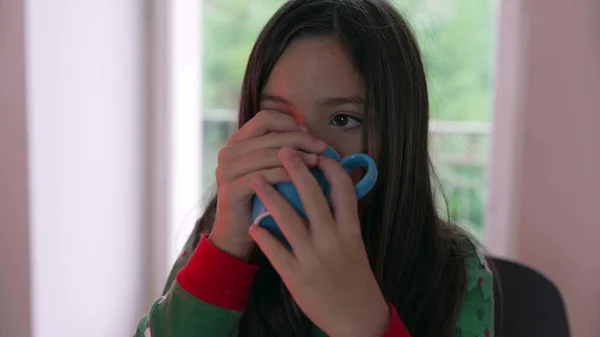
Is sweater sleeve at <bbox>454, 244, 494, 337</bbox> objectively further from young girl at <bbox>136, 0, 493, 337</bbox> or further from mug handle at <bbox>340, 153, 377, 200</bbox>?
mug handle at <bbox>340, 153, 377, 200</bbox>

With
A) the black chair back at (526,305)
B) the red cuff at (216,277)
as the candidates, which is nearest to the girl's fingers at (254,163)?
the red cuff at (216,277)

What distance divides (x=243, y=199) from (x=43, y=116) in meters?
0.73

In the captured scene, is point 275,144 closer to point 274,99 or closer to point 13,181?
point 274,99

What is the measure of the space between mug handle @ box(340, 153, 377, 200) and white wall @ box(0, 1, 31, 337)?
2.65 ft

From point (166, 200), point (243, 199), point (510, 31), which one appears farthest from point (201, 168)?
point (243, 199)

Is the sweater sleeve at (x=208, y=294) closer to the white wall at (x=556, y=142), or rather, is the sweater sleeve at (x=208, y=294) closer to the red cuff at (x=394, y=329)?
the red cuff at (x=394, y=329)

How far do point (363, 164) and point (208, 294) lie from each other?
25 centimetres

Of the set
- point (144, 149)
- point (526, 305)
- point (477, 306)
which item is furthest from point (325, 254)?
point (144, 149)

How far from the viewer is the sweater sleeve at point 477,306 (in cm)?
75

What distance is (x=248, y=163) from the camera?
60cm

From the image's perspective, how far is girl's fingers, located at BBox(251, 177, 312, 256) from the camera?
536 mm

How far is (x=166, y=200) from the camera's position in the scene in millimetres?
1558

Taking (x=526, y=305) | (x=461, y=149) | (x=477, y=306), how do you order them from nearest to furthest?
(x=477, y=306), (x=526, y=305), (x=461, y=149)

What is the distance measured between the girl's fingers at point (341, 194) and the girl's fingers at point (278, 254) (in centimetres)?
6
